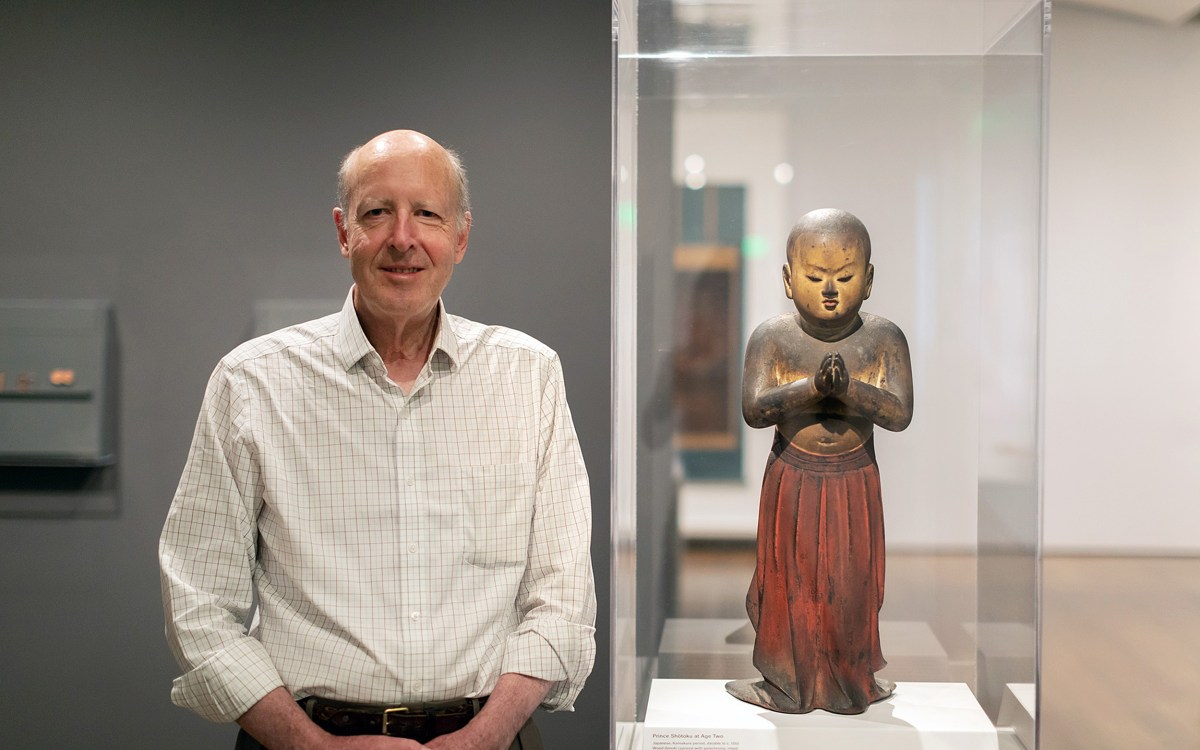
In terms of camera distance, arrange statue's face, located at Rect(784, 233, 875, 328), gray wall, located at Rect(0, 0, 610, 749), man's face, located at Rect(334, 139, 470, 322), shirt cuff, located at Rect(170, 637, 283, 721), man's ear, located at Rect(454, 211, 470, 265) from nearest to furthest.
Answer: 1. shirt cuff, located at Rect(170, 637, 283, 721)
2. man's face, located at Rect(334, 139, 470, 322)
3. man's ear, located at Rect(454, 211, 470, 265)
4. statue's face, located at Rect(784, 233, 875, 328)
5. gray wall, located at Rect(0, 0, 610, 749)

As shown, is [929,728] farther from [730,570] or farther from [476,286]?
[476,286]

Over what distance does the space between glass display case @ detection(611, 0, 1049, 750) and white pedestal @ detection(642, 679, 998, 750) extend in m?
0.01

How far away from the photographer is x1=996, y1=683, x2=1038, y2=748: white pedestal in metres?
2.33

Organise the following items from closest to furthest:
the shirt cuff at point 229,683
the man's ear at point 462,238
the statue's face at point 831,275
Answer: the shirt cuff at point 229,683 → the man's ear at point 462,238 → the statue's face at point 831,275

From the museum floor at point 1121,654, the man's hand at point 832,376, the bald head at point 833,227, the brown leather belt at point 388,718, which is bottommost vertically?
the museum floor at point 1121,654

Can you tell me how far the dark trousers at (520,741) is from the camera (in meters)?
1.99

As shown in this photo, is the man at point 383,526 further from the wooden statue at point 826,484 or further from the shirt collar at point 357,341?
the wooden statue at point 826,484

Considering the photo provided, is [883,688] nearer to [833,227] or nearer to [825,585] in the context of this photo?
[825,585]

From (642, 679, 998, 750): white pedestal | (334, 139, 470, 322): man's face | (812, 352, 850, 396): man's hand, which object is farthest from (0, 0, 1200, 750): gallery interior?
(334, 139, 470, 322): man's face

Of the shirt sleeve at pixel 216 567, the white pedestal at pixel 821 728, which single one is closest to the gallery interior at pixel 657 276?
the white pedestal at pixel 821 728

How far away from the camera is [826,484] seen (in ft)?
8.10

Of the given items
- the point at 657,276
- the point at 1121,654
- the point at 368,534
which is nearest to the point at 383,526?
the point at 368,534

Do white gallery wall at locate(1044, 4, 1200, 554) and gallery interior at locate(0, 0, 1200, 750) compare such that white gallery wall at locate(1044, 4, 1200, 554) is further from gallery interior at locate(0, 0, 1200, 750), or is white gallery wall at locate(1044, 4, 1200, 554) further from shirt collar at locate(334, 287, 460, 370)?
shirt collar at locate(334, 287, 460, 370)

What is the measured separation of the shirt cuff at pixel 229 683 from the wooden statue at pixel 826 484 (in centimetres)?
112
